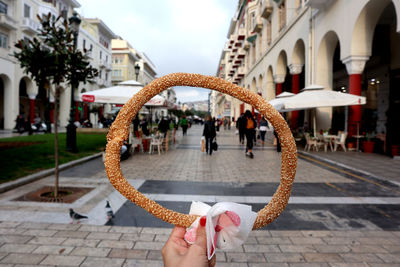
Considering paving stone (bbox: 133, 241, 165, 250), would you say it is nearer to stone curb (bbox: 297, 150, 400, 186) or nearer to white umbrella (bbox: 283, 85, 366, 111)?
stone curb (bbox: 297, 150, 400, 186)

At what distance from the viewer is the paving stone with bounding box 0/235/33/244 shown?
11.8 ft

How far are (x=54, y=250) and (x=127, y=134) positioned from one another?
300 cm

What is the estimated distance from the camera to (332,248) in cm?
347

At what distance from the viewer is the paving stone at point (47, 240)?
140 inches

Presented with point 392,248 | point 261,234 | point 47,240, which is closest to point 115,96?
point 47,240

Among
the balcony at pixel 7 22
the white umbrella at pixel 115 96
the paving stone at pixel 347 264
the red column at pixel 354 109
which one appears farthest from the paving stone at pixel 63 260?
→ the balcony at pixel 7 22

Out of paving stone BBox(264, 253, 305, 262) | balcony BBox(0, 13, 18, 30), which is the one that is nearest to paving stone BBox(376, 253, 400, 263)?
paving stone BBox(264, 253, 305, 262)

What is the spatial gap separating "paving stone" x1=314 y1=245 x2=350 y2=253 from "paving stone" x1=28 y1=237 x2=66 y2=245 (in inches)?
131

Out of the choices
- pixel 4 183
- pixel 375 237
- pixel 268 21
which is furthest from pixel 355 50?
pixel 268 21

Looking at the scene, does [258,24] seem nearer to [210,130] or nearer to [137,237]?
[210,130]

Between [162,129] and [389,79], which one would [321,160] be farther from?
[389,79]

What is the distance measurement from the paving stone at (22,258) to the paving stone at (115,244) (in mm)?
660

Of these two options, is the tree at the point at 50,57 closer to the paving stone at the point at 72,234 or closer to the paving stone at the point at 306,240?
the paving stone at the point at 72,234

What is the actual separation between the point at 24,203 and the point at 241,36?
39.9 meters
